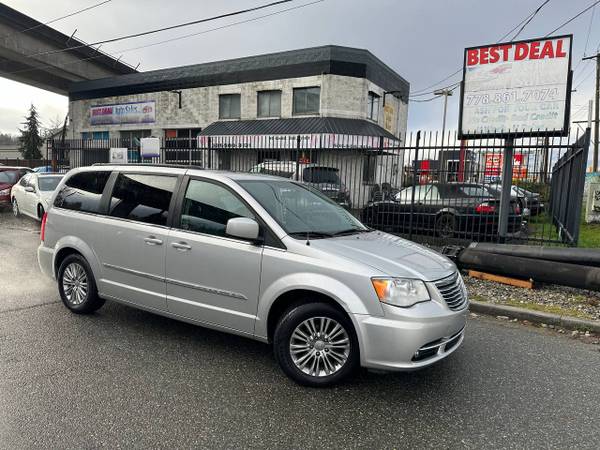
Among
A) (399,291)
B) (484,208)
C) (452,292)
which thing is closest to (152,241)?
(399,291)

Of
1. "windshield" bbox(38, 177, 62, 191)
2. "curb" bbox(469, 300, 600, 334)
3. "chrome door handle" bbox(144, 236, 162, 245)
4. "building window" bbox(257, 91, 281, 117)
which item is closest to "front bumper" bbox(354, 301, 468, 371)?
"chrome door handle" bbox(144, 236, 162, 245)

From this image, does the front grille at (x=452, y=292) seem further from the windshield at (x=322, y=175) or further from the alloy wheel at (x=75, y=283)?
the windshield at (x=322, y=175)

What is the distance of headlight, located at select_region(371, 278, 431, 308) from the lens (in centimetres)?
317

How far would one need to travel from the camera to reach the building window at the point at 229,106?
25.1 metres

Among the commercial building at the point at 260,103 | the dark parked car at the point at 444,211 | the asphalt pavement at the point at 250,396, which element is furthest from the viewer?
the commercial building at the point at 260,103

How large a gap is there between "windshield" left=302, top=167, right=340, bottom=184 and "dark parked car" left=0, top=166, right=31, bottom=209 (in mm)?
10945

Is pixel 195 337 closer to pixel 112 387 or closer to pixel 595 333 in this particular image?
pixel 112 387

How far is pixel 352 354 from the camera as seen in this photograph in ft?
10.9

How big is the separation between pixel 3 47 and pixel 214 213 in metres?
32.8

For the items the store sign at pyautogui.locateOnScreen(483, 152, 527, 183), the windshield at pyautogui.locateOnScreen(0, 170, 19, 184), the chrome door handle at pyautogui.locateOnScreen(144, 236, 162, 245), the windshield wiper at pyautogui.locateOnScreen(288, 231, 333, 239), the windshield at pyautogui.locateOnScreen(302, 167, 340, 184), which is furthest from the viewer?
the windshield at pyautogui.locateOnScreen(0, 170, 19, 184)

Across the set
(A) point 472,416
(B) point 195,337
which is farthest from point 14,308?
(A) point 472,416

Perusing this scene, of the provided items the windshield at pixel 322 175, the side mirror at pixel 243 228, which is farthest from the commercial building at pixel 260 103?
the side mirror at pixel 243 228

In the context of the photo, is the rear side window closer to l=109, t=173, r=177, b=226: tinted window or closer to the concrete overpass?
l=109, t=173, r=177, b=226: tinted window

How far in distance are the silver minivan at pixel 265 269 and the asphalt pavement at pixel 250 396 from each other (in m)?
0.33
